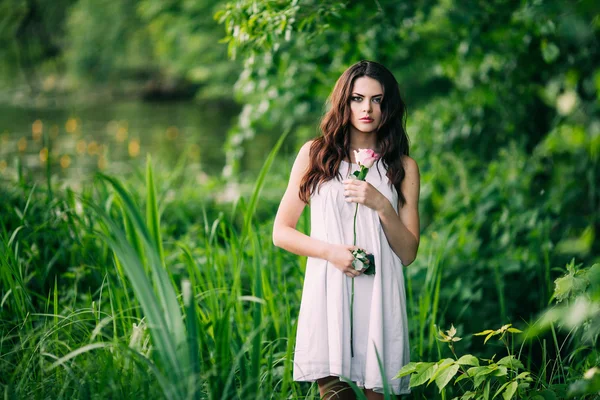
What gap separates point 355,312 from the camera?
6.42ft

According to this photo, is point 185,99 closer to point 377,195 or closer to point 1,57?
point 1,57

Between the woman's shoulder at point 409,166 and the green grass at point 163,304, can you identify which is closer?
the green grass at point 163,304

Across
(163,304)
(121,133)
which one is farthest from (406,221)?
(121,133)

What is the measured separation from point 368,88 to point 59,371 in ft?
4.50

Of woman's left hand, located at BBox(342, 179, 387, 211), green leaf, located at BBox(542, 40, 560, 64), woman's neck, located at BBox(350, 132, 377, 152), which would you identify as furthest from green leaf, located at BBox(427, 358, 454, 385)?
green leaf, located at BBox(542, 40, 560, 64)

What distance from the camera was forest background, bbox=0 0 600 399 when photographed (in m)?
1.72

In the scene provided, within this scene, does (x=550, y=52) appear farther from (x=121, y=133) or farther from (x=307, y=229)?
(x=121, y=133)

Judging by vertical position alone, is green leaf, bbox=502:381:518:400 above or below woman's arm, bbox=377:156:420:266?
below

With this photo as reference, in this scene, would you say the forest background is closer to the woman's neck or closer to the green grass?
the green grass

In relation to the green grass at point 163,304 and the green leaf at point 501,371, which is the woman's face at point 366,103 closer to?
the green grass at point 163,304

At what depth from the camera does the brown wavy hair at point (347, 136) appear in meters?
2.05

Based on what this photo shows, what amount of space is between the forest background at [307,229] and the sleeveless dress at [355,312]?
4.2 inches

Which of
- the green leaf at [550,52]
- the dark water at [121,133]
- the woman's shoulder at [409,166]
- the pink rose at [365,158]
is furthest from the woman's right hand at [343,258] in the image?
the dark water at [121,133]

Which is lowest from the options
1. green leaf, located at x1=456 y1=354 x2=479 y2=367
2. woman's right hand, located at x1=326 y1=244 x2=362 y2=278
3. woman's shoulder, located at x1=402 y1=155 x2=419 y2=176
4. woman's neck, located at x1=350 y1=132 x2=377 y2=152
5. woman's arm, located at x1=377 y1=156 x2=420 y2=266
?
green leaf, located at x1=456 y1=354 x2=479 y2=367
